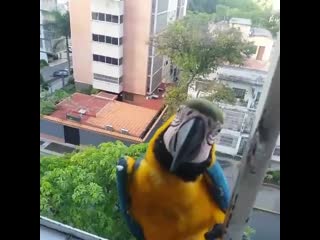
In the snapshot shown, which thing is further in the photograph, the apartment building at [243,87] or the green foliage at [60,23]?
the green foliage at [60,23]

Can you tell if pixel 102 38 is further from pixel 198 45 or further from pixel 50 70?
pixel 198 45

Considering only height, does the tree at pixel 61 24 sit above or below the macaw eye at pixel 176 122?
above

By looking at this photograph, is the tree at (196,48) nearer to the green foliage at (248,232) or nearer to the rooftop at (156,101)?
the rooftop at (156,101)

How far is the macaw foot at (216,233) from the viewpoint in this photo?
43.7 inches

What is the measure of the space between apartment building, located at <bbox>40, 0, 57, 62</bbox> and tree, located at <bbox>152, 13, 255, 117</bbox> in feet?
1.14

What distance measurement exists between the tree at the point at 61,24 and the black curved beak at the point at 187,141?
0.50 metres

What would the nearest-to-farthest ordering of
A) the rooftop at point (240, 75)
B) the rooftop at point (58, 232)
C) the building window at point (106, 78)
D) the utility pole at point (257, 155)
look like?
the utility pole at point (257, 155), the rooftop at point (240, 75), the building window at point (106, 78), the rooftop at point (58, 232)

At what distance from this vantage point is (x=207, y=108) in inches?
39.4

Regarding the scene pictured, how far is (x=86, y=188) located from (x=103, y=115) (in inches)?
12.9

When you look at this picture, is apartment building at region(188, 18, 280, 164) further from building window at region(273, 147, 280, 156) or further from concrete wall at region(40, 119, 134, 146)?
concrete wall at region(40, 119, 134, 146)

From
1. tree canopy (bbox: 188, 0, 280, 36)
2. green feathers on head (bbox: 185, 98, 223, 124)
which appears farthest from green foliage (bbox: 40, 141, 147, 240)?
tree canopy (bbox: 188, 0, 280, 36)

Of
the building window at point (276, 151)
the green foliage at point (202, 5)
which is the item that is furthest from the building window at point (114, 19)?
the building window at point (276, 151)

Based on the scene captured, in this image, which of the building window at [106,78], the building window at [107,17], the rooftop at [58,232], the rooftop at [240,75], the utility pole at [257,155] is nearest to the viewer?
the utility pole at [257,155]
